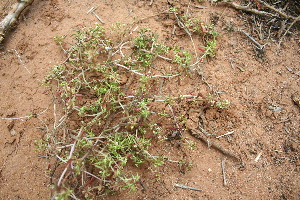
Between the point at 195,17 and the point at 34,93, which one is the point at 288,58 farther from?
the point at 34,93

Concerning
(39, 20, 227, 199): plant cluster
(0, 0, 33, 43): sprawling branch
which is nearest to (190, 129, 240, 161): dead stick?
(39, 20, 227, 199): plant cluster

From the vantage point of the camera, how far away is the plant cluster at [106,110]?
2320 mm

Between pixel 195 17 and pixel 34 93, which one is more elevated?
pixel 34 93

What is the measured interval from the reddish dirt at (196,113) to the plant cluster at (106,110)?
0.69 feet

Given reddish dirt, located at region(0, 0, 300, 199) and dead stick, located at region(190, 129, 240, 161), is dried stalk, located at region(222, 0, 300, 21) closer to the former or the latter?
reddish dirt, located at region(0, 0, 300, 199)

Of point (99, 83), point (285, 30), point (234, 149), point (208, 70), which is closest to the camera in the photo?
point (234, 149)

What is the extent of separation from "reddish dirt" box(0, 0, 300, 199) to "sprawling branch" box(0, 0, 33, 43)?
0.10m

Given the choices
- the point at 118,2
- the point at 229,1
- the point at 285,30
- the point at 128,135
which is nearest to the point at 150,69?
the point at 128,135

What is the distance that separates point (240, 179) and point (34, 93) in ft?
8.40

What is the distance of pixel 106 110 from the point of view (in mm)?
2699

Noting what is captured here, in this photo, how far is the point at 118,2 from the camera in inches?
140

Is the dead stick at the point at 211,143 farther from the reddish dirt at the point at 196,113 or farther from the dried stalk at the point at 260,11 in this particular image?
the dried stalk at the point at 260,11

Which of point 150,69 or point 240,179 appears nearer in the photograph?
point 240,179

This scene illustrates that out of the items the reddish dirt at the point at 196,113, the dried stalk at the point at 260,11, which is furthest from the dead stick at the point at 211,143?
the dried stalk at the point at 260,11
